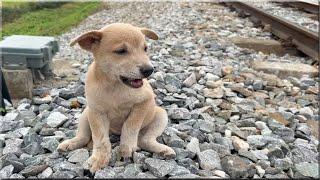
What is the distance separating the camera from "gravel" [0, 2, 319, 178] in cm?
341

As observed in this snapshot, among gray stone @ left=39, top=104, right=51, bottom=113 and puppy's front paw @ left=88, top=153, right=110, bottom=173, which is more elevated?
puppy's front paw @ left=88, top=153, right=110, bottom=173

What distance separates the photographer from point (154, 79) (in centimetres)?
564

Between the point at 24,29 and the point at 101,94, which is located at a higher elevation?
the point at 101,94

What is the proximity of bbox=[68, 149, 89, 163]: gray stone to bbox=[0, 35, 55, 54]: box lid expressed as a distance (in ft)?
7.47

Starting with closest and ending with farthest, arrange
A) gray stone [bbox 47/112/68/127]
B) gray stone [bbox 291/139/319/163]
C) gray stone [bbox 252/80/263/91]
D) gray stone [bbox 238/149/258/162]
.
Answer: gray stone [bbox 238/149/258/162], gray stone [bbox 291/139/319/163], gray stone [bbox 47/112/68/127], gray stone [bbox 252/80/263/91]

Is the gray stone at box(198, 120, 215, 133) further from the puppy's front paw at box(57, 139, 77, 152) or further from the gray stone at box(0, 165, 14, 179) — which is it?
the gray stone at box(0, 165, 14, 179)

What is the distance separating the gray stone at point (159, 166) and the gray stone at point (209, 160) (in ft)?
0.69

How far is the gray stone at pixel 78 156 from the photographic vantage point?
347 cm

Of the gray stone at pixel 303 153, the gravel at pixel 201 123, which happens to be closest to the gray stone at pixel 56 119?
the gravel at pixel 201 123

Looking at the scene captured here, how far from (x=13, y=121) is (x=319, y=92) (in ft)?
10.9

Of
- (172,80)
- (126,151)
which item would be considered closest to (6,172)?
(126,151)

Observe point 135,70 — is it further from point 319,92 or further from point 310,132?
point 319,92

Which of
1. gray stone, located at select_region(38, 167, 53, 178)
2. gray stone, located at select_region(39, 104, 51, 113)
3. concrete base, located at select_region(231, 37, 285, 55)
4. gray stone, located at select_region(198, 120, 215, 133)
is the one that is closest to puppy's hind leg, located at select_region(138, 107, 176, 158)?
gray stone, located at select_region(198, 120, 215, 133)

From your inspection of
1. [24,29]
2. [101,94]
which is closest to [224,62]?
[101,94]
